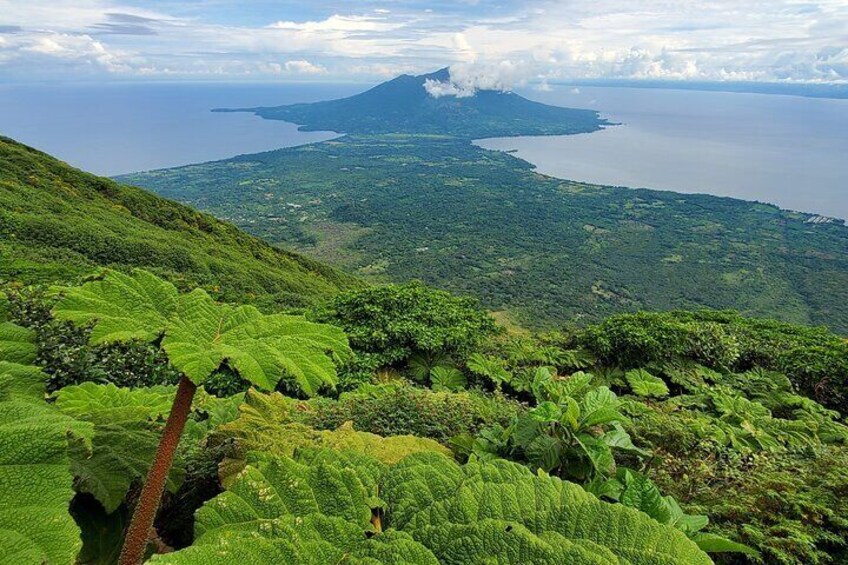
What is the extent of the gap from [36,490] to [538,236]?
9437 centimetres

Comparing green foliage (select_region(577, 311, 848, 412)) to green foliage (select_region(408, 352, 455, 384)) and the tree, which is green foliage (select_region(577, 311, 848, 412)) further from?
the tree

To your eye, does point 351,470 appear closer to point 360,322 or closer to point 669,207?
point 360,322

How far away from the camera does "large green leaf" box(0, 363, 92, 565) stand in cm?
122

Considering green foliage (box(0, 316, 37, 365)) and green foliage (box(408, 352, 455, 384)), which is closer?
green foliage (box(0, 316, 37, 365))

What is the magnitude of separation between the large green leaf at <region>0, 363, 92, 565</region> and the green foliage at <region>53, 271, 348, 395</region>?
36cm

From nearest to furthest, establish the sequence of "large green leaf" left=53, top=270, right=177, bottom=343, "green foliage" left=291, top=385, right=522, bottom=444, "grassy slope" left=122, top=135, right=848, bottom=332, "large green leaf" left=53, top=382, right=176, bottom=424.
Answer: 1. "large green leaf" left=53, top=270, right=177, bottom=343
2. "large green leaf" left=53, top=382, right=176, bottom=424
3. "green foliage" left=291, top=385, right=522, bottom=444
4. "grassy slope" left=122, top=135, right=848, bottom=332

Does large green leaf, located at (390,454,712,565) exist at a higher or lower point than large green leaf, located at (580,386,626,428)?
higher

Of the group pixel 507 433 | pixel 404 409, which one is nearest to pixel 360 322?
pixel 404 409

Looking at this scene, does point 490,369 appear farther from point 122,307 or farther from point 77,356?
point 122,307

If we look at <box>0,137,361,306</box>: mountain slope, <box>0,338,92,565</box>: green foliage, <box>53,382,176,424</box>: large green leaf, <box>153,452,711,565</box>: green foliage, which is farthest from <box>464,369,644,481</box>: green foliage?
<box>0,137,361,306</box>: mountain slope

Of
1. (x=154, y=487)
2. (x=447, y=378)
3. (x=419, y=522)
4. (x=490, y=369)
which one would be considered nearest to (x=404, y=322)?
(x=447, y=378)

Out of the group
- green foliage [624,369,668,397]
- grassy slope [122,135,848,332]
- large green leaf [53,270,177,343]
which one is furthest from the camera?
grassy slope [122,135,848,332]

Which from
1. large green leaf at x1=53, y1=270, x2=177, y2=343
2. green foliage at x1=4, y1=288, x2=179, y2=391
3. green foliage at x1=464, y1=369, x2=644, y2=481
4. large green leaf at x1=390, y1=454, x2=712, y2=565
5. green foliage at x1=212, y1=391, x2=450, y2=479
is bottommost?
green foliage at x1=4, y1=288, x2=179, y2=391

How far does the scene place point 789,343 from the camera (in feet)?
27.2
